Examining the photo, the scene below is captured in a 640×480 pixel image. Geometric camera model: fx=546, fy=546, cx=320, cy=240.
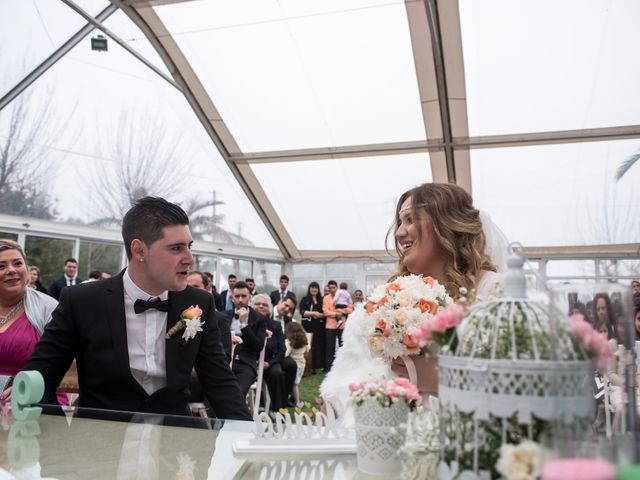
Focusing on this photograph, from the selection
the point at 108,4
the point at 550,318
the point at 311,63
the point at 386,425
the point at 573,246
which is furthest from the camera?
the point at 573,246

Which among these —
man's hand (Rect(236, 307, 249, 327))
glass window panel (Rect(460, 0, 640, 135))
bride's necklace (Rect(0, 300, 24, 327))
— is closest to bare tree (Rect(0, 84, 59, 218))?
man's hand (Rect(236, 307, 249, 327))

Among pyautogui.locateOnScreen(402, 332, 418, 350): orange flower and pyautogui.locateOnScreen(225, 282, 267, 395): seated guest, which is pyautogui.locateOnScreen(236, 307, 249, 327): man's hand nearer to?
Result: pyautogui.locateOnScreen(225, 282, 267, 395): seated guest

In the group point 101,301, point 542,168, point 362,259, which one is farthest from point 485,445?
point 362,259

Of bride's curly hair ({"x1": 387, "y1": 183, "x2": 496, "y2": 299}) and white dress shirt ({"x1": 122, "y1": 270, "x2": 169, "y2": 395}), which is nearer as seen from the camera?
white dress shirt ({"x1": 122, "y1": 270, "x2": 169, "y2": 395})

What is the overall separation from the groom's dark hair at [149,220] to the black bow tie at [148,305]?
279 millimetres

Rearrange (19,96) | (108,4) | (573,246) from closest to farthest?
(108,4) < (19,96) < (573,246)

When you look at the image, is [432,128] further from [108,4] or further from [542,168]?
[108,4]

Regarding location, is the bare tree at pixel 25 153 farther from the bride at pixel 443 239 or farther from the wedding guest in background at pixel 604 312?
the wedding guest in background at pixel 604 312

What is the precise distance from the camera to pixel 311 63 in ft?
32.7

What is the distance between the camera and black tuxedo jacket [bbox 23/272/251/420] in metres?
2.44

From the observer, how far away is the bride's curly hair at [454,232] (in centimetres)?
268

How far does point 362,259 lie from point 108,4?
35.6 ft

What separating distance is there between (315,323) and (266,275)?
5.48 meters

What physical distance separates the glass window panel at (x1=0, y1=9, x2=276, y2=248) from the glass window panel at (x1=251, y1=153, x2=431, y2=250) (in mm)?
1500
